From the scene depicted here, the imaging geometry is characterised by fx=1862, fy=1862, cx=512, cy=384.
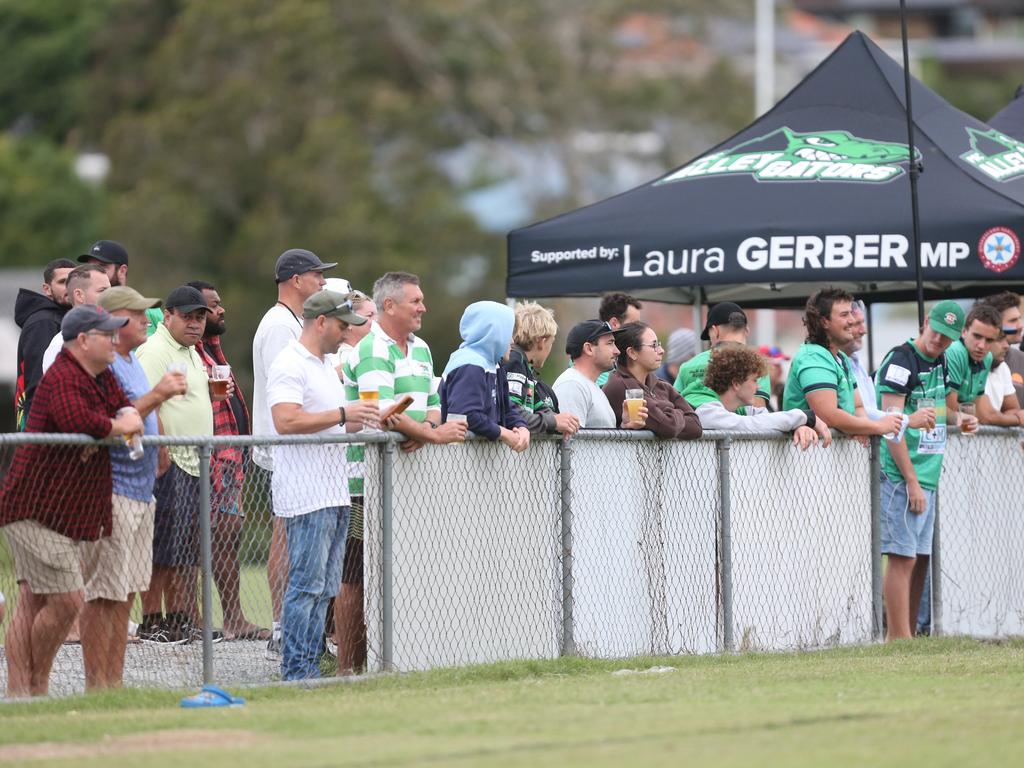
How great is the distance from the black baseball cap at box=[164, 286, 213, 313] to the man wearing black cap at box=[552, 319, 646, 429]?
6.79 ft

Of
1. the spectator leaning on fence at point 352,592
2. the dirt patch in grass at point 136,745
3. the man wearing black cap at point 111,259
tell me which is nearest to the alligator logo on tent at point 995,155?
the spectator leaning on fence at point 352,592

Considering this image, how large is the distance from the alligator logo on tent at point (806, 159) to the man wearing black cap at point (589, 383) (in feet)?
10.3

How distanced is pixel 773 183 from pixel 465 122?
31753 millimetres

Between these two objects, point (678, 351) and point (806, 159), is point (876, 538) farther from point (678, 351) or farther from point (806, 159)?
point (678, 351)

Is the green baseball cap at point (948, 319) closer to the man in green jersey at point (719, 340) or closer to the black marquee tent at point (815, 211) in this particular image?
the black marquee tent at point (815, 211)

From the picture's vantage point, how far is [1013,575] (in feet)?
42.2

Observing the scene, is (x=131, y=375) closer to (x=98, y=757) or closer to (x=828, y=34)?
(x=98, y=757)

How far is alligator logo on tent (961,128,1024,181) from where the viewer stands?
13.0 metres

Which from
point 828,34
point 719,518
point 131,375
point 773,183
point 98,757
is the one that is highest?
point 828,34

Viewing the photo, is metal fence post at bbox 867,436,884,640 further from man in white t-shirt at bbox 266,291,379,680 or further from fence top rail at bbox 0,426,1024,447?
man in white t-shirt at bbox 266,291,379,680

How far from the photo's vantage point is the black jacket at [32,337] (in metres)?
10.3

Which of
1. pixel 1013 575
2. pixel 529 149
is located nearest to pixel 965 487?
pixel 1013 575

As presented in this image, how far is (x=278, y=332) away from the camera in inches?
412

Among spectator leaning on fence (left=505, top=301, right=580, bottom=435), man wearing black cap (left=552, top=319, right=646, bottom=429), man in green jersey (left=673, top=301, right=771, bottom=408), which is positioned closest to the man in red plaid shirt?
spectator leaning on fence (left=505, top=301, right=580, bottom=435)
